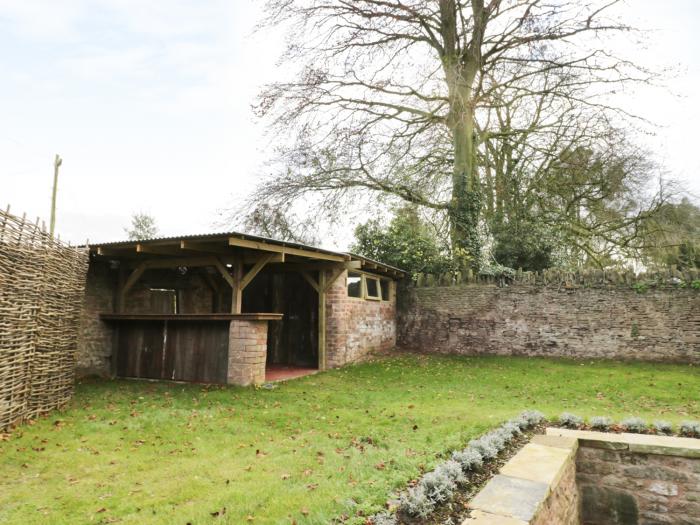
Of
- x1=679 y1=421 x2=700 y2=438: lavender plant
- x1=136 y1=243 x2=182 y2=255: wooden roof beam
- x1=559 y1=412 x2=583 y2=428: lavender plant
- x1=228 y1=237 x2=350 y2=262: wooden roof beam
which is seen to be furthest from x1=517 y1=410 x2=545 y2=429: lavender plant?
x1=136 y1=243 x2=182 y2=255: wooden roof beam

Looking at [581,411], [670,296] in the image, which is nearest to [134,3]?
[581,411]

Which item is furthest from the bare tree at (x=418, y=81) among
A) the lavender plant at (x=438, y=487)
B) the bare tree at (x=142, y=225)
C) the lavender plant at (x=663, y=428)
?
the bare tree at (x=142, y=225)

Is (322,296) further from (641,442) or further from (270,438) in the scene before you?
(641,442)

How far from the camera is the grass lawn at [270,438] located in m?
3.48

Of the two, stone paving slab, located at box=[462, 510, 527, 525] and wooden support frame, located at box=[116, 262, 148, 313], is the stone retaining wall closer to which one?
stone paving slab, located at box=[462, 510, 527, 525]

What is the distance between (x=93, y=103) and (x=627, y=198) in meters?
16.8

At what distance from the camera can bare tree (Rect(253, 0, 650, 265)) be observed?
535 inches

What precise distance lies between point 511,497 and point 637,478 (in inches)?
95.3

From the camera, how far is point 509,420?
5668 millimetres

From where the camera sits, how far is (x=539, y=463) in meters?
4.06

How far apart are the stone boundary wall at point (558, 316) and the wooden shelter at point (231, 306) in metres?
1.29

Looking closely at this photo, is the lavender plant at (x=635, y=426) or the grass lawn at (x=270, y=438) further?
the lavender plant at (x=635, y=426)

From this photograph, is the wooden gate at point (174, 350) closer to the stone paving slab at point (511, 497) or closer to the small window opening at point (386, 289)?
the small window opening at point (386, 289)

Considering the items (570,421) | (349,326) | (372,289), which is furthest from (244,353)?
(570,421)
